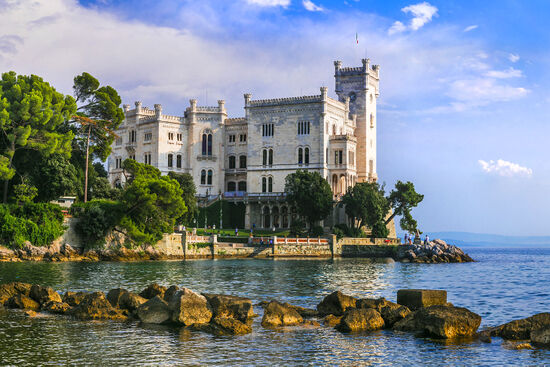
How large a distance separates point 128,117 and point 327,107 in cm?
2919

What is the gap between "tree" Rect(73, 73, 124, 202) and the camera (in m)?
64.9

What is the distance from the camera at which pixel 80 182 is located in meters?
63.5

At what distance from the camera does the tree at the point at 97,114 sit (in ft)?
213

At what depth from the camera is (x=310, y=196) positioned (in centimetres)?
7719

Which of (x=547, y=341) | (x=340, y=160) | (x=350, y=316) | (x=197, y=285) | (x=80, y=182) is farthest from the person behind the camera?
(x=340, y=160)

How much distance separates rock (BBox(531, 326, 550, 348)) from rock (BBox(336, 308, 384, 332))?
16.4ft

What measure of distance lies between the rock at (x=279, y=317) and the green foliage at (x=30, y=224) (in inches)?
1428

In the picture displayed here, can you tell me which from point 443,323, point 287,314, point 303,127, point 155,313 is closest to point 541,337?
point 443,323

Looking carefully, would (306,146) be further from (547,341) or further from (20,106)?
Answer: (547,341)

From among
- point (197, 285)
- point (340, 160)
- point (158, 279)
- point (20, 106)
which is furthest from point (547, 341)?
point (340, 160)

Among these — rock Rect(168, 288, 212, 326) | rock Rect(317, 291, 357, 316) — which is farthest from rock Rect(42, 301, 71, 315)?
rock Rect(317, 291, 357, 316)

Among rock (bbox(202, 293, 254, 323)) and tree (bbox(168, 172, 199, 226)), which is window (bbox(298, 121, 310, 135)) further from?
rock (bbox(202, 293, 254, 323))

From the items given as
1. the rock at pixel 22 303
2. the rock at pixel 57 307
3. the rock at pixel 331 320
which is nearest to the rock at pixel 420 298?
the rock at pixel 331 320

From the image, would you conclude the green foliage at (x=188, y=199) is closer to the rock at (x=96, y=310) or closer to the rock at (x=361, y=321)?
the rock at (x=96, y=310)
